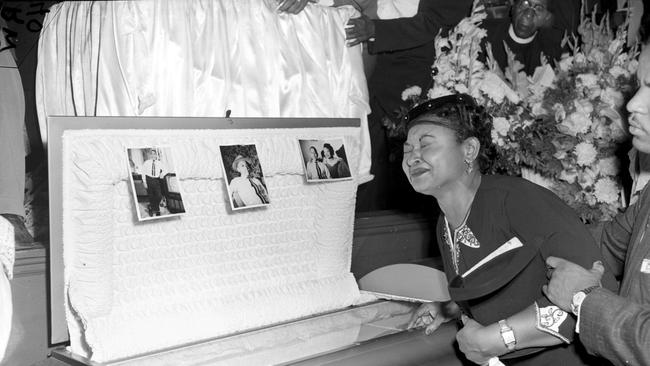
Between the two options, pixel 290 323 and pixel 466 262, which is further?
pixel 290 323

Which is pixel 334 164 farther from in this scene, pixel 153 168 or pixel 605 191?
pixel 605 191

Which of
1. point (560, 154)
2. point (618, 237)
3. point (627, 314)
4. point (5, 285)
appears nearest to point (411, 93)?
point (560, 154)

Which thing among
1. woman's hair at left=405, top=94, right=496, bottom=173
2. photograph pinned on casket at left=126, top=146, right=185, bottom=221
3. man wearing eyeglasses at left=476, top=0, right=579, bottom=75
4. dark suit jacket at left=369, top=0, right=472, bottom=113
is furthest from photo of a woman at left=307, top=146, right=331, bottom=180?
man wearing eyeglasses at left=476, top=0, right=579, bottom=75

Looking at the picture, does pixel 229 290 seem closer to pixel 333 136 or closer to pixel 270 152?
pixel 270 152

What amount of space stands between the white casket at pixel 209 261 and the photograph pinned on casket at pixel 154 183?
0.06 ft

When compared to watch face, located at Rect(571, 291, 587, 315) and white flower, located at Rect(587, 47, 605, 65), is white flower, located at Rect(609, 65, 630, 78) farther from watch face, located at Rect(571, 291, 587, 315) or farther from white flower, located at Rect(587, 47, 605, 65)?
watch face, located at Rect(571, 291, 587, 315)

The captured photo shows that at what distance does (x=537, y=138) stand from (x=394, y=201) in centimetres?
57

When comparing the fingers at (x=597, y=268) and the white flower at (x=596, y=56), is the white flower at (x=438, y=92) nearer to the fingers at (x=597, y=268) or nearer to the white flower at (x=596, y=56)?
the white flower at (x=596, y=56)

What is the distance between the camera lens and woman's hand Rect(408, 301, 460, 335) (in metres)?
1.60

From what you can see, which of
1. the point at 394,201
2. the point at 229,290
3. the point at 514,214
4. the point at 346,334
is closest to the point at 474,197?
the point at 514,214

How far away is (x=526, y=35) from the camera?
283 cm

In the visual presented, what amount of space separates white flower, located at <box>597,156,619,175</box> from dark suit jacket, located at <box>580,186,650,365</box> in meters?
0.88

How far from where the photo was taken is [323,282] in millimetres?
1772

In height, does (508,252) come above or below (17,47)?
below
